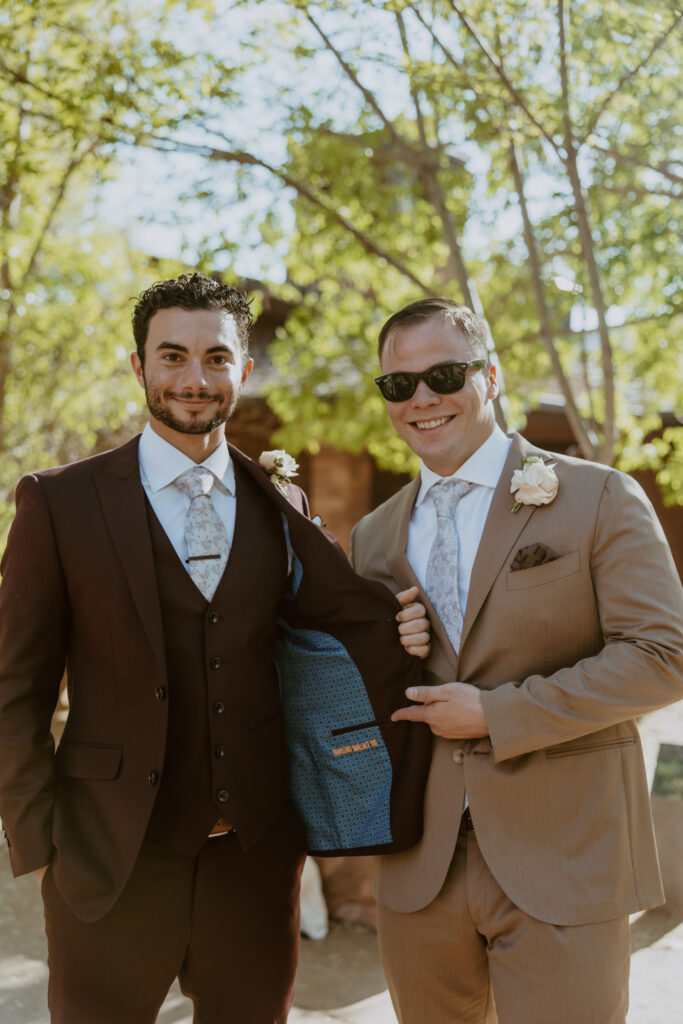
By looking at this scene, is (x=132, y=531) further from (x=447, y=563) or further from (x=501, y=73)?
(x=501, y=73)

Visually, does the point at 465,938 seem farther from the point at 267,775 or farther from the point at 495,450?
the point at 495,450

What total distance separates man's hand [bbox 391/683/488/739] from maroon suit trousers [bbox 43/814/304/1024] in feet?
1.57

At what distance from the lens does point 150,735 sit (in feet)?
7.07

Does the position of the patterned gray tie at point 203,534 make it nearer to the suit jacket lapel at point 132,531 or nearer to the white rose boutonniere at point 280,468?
the suit jacket lapel at point 132,531

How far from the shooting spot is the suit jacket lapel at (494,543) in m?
2.29

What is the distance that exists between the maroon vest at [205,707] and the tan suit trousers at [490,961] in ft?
1.57

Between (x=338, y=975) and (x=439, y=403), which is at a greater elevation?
(x=439, y=403)

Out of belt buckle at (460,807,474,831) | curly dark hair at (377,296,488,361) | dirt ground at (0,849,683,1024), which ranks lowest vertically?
dirt ground at (0,849,683,1024)

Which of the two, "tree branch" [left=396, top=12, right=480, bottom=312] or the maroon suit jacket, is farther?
"tree branch" [left=396, top=12, right=480, bottom=312]

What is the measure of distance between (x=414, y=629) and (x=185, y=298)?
102 centimetres

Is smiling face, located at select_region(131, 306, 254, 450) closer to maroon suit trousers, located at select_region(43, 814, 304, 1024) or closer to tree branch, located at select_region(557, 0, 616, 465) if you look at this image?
maroon suit trousers, located at select_region(43, 814, 304, 1024)

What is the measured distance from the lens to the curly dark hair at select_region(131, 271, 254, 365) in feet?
7.88

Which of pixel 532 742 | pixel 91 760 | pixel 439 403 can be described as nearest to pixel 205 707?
pixel 91 760

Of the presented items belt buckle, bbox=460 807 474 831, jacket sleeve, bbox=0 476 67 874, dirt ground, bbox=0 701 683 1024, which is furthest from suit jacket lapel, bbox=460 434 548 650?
dirt ground, bbox=0 701 683 1024
